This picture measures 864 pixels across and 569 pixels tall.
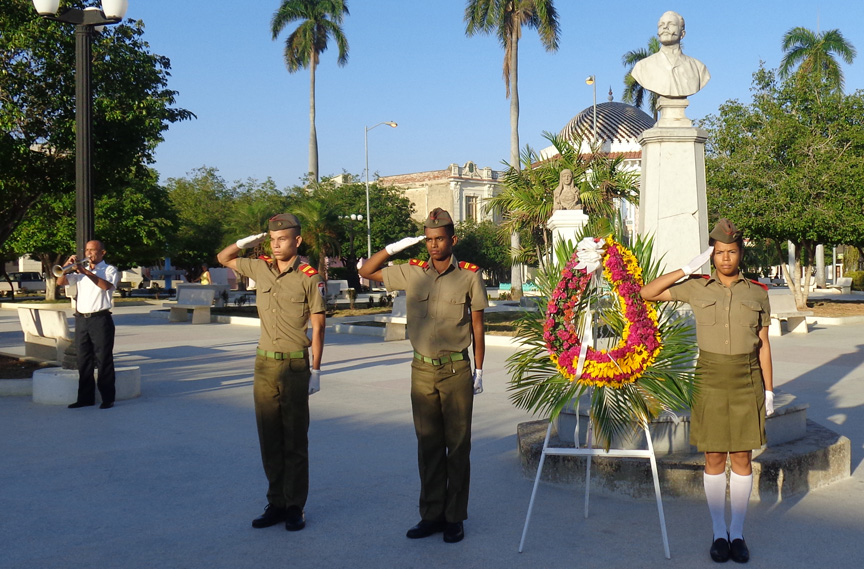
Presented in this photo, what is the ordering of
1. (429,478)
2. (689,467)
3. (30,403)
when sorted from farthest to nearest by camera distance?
(30,403) → (689,467) → (429,478)

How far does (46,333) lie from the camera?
40.8 ft

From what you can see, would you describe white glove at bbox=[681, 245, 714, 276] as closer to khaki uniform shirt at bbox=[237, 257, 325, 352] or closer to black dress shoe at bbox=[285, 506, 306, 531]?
khaki uniform shirt at bbox=[237, 257, 325, 352]

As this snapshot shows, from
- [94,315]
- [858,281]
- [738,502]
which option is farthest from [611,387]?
[858,281]

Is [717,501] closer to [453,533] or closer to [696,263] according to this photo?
[696,263]

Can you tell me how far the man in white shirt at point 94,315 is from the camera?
889cm

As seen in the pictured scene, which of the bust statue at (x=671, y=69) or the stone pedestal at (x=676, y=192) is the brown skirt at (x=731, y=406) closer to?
the stone pedestal at (x=676, y=192)

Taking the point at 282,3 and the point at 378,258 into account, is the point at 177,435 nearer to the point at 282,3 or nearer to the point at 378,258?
the point at 378,258

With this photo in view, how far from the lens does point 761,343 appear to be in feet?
15.0

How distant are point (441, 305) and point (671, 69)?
3.90 meters

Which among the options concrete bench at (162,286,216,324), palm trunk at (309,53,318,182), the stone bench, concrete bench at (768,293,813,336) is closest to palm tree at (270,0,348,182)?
palm trunk at (309,53,318,182)

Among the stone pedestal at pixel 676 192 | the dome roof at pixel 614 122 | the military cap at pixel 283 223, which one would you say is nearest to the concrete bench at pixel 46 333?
the military cap at pixel 283 223

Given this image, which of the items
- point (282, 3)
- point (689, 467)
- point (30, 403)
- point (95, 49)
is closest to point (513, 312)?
point (95, 49)

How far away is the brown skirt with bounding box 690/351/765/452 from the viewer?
4.48m

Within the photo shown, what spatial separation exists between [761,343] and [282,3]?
5234 cm
